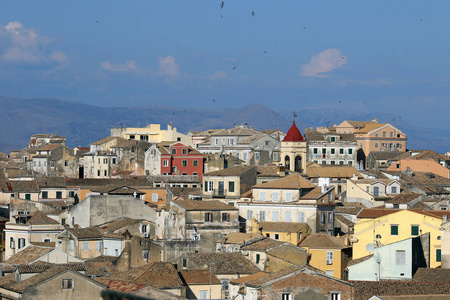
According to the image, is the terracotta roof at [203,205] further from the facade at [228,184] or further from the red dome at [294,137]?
the red dome at [294,137]

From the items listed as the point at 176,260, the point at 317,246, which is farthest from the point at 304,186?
the point at 176,260

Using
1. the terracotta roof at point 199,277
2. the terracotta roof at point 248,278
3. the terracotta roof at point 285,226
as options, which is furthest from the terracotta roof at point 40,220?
the terracotta roof at point 248,278

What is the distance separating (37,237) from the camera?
65.3 meters

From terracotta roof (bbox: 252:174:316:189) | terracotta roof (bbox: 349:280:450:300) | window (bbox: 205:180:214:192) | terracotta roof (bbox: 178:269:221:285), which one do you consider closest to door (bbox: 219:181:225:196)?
window (bbox: 205:180:214:192)

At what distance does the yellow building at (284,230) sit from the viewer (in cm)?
6219

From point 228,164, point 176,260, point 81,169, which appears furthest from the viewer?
point 81,169

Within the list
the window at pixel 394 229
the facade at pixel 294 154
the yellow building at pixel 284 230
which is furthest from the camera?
the facade at pixel 294 154

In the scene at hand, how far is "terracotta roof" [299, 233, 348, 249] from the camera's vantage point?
58.6 m

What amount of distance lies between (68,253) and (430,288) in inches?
950

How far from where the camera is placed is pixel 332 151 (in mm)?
112625

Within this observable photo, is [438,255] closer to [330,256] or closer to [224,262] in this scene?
[330,256]

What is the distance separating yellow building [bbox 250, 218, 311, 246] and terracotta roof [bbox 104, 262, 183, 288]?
14.0 m

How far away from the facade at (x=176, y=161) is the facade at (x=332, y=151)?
55.0ft

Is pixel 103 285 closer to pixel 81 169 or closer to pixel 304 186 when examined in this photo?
pixel 304 186
